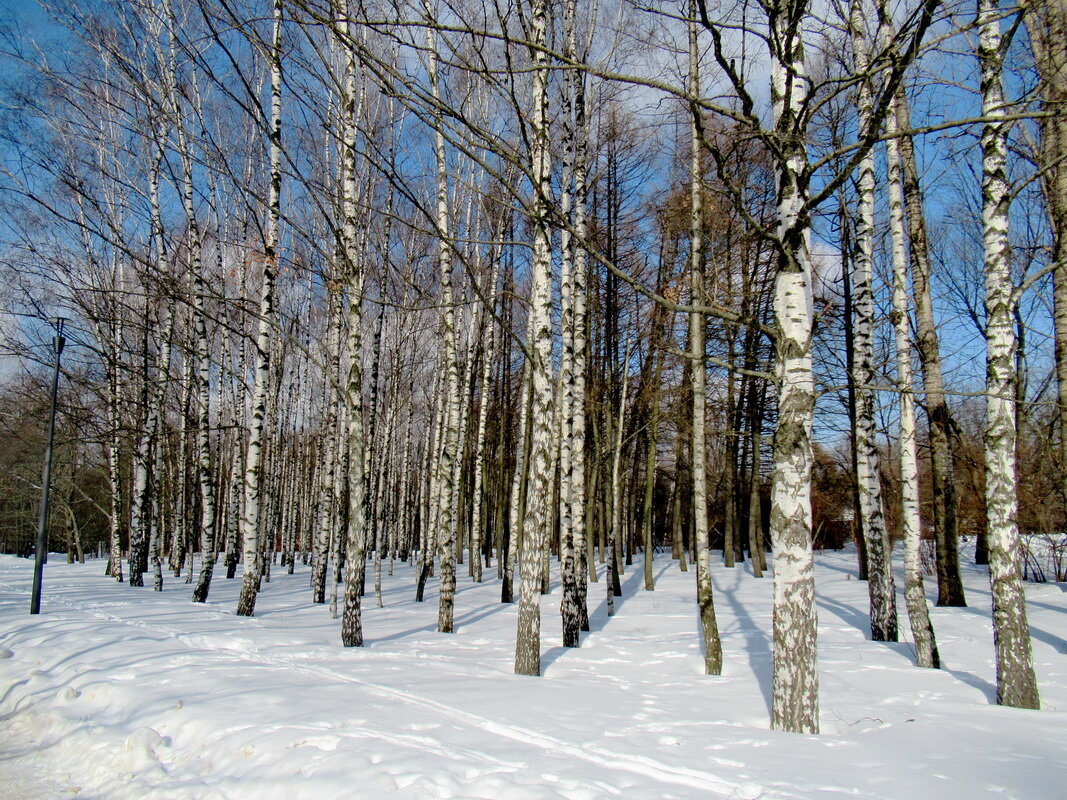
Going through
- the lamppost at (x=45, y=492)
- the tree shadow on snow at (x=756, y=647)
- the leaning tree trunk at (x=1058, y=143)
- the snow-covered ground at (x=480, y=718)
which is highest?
the leaning tree trunk at (x=1058, y=143)

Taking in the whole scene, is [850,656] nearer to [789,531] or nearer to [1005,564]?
[1005,564]

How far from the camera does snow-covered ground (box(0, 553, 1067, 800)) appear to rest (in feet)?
11.1

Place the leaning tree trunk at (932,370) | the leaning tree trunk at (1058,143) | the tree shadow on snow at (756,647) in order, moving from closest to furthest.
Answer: the tree shadow on snow at (756,647), the leaning tree trunk at (1058,143), the leaning tree trunk at (932,370)

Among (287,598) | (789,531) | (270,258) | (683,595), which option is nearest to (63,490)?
(287,598)

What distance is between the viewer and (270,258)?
29.3 ft

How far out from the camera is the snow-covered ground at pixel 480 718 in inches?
133

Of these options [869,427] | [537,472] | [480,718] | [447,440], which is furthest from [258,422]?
[869,427]

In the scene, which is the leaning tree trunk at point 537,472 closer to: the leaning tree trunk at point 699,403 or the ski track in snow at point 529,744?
the ski track in snow at point 529,744

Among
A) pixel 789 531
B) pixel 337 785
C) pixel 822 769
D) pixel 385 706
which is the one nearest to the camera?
pixel 337 785

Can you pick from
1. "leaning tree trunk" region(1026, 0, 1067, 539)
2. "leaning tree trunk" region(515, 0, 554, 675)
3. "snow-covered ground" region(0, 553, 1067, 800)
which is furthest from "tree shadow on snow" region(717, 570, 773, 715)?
"leaning tree trunk" region(1026, 0, 1067, 539)

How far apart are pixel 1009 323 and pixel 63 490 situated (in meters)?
33.1

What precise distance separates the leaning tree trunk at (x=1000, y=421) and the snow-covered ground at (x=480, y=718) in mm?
501

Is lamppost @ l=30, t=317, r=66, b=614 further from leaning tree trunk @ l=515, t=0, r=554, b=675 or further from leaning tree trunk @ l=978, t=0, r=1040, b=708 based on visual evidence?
leaning tree trunk @ l=978, t=0, r=1040, b=708

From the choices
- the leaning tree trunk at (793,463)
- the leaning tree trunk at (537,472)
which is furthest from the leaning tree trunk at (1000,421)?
the leaning tree trunk at (537,472)
